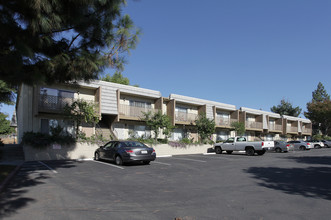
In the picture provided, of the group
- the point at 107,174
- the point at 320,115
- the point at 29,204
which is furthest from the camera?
the point at 320,115

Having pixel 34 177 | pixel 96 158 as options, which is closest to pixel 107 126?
pixel 96 158

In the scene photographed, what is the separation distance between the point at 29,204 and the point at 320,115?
62.4 metres

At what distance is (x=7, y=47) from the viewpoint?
6.95 m

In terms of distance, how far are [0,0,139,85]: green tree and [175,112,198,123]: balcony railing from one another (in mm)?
18229

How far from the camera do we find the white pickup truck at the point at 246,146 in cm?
2172

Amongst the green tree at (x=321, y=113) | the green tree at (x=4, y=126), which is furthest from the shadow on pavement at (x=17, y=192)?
the green tree at (x=321, y=113)

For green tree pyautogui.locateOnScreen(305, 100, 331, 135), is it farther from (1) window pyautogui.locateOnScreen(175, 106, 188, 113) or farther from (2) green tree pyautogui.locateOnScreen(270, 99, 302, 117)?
(1) window pyautogui.locateOnScreen(175, 106, 188, 113)

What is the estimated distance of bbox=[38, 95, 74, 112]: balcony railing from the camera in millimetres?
18531

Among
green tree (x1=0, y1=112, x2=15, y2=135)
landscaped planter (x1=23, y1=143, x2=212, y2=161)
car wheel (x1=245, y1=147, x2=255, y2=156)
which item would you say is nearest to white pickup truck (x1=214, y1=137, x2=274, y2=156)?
car wheel (x1=245, y1=147, x2=255, y2=156)

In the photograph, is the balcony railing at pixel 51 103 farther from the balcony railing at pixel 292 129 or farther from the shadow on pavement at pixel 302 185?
the balcony railing at pixel 292 129

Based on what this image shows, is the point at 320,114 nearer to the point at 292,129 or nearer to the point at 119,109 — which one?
the point at 292,129

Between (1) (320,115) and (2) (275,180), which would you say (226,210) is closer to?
(2) (275,180)

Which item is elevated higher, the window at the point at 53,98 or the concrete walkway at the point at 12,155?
the window at the point at 53,98

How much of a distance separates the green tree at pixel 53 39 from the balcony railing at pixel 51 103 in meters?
11.2
